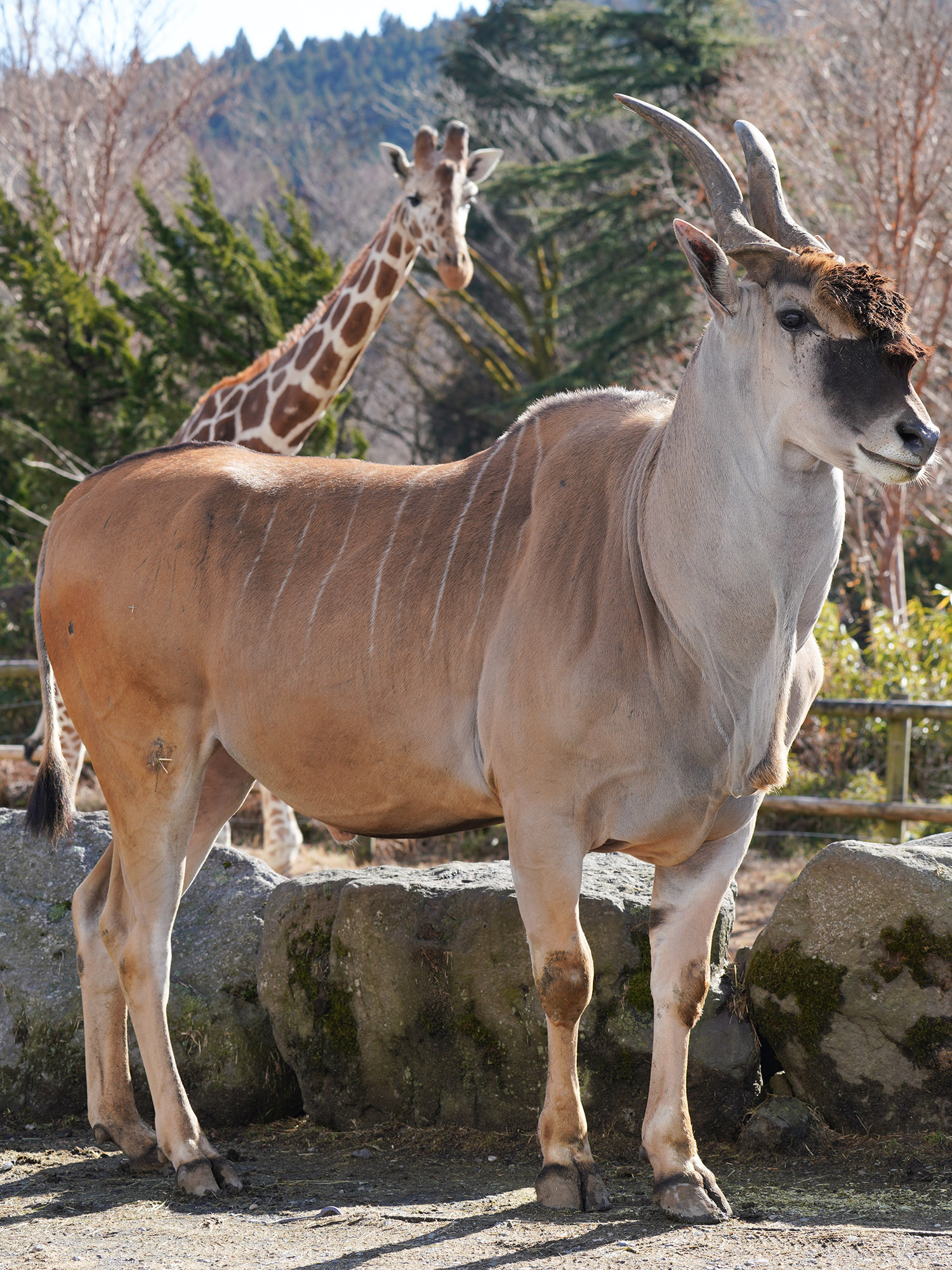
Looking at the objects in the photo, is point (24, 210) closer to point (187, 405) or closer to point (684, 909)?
point (187, 405)

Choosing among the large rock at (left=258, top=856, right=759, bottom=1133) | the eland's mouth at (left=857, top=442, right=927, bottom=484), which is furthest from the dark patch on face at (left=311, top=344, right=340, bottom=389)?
the eland's mouth at (left=857, top=442, right=927, bottom=484)

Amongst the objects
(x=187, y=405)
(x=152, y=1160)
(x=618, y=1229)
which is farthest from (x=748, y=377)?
(x=187, y=405)

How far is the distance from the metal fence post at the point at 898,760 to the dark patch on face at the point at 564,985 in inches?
199

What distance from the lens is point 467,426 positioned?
22.9 meters

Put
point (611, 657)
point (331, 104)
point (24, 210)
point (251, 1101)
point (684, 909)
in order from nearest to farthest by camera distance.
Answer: point (611, 657), point (684, 909), point (251, 1101), point (24, 210), point (331, 104)

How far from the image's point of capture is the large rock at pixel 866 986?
3770 mm

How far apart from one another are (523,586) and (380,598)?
1.72 ft

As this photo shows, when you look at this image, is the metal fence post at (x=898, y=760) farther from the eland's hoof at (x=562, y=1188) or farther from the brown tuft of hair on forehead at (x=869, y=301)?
the brown tuft of hair on forehead at (x=869, y=301)

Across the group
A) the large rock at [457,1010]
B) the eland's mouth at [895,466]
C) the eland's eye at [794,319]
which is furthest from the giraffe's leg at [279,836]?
the eland's mouth at [895,466]

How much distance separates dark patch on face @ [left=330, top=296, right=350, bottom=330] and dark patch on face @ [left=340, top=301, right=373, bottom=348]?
0.06m

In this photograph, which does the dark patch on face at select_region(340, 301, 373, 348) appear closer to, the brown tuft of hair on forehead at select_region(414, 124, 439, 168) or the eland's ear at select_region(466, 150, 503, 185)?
the brown tuft of hair on forehead at select_region(414, 124, 439, 168)

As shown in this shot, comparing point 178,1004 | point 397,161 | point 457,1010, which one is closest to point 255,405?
point 397,161

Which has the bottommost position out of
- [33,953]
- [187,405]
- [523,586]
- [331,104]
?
[33,953]

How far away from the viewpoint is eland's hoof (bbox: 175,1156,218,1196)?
3627mm
